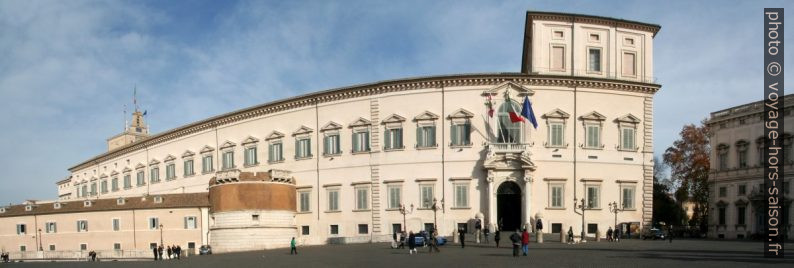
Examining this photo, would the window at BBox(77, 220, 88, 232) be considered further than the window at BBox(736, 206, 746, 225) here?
Yes

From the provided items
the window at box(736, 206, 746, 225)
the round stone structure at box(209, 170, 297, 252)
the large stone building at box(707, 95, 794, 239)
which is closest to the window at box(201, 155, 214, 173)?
the round stone structure at box(209, 170, 297, 252)

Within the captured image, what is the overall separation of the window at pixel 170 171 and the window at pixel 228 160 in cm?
908

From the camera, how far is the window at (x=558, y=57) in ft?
145

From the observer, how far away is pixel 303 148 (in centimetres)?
4938

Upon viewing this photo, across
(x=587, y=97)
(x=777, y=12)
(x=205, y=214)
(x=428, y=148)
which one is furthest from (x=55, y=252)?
(x=777, y=12)

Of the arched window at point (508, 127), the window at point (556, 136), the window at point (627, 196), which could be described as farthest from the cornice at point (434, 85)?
the window at point (627, 196)

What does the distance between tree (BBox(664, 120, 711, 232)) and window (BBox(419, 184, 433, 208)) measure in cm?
3361

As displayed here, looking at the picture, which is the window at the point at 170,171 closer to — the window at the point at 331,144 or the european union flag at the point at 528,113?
the window at the point at 331,144

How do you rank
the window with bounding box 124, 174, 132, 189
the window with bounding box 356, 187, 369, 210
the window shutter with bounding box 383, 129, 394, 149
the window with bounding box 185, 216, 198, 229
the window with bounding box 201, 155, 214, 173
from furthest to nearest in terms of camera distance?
the window with bounding box 124, 174, 132, 189, the window with bounding box 201, 155, 214, 173, the window with bounding box 185, 216, 198, 229, the window with bounding box 356, 187, 369, 210, the window shutter with bounding box 383, 129, 394, 149

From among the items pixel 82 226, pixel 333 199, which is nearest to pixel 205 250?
pixel 333 199

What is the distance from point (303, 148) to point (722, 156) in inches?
1476

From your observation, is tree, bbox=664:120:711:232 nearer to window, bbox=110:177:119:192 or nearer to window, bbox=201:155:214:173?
window, bbox=201:155:214:173

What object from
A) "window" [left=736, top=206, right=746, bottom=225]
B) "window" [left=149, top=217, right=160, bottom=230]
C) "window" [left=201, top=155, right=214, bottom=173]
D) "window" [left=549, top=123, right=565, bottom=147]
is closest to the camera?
"window" [left=549, top=123, right=565, bottom=147]

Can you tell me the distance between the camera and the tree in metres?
62.2
